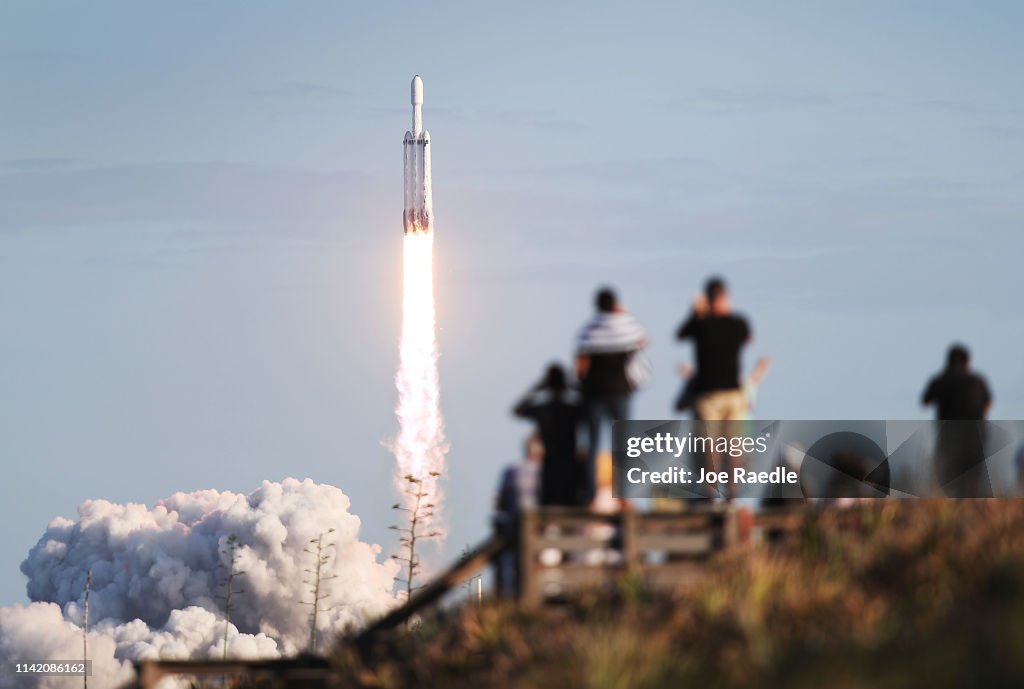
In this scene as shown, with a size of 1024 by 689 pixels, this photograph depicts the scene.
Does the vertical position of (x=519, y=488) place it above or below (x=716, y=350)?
below

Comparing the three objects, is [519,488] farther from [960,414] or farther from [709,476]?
[960,414]

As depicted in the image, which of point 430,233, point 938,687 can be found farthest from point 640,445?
point 430,233

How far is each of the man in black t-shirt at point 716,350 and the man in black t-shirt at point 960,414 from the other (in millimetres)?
3558

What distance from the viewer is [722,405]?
26266 millimetres

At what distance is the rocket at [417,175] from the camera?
3083 inches

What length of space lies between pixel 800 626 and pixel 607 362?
4412 mm

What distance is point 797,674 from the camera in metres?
21.2

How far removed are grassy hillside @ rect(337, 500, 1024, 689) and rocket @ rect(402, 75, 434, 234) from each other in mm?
50018

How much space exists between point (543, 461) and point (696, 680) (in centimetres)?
472

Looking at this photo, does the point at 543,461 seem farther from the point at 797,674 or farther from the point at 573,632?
the point at 797,674

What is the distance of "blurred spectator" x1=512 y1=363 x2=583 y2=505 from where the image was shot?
25422 millimetres

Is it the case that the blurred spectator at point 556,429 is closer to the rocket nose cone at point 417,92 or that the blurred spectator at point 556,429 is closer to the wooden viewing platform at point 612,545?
the wooden viewing platform at point 612,545

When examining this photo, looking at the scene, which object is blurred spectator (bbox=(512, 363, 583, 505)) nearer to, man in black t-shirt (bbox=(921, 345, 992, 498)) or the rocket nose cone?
man in black t-shirt (bbox=(921, 345, 992, 498))

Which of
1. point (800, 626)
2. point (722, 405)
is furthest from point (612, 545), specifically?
point (800, 626)
